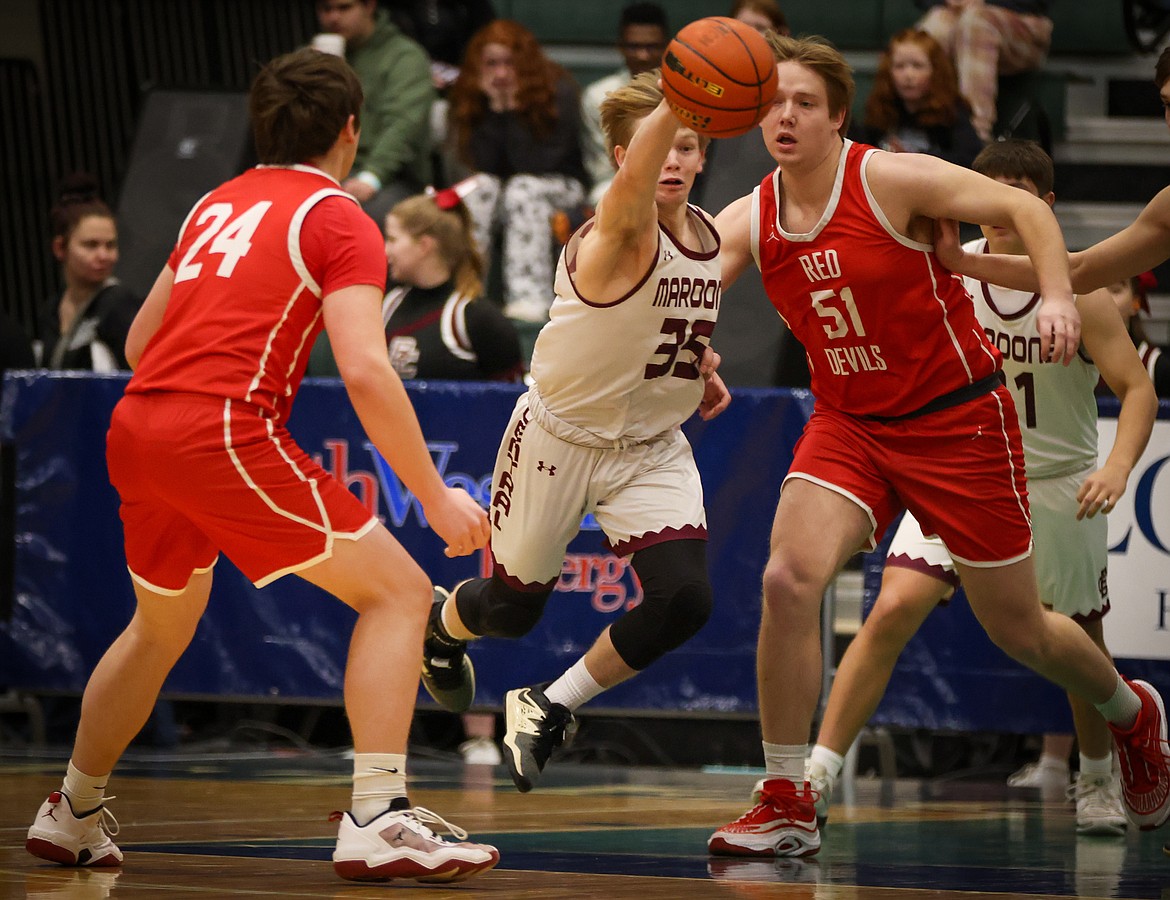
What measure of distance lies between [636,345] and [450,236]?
9.49ft

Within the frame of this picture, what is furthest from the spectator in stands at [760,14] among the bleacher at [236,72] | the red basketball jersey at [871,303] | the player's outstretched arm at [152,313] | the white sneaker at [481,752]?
the player's outstretched arm at [152,313]

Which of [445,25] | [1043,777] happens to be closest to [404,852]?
[1043,777]

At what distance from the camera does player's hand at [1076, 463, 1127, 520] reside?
5566 millimetres

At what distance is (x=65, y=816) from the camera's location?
445 cm

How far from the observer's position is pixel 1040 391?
20.4 ft

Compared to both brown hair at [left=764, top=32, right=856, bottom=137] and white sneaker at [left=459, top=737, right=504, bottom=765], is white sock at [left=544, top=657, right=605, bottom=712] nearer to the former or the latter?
brown hair at [left=764, top=32, right=856, bottom=137]

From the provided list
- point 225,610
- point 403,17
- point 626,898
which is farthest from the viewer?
point 403,17

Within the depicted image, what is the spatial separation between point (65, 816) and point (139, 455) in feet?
2.99

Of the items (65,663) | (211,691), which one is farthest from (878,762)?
(65,663)

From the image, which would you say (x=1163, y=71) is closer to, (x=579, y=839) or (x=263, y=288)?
(x=263, y=288)

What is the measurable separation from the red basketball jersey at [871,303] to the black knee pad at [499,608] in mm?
1126

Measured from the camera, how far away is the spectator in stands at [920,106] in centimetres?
938

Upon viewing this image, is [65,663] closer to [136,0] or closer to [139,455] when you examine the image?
[139,455]

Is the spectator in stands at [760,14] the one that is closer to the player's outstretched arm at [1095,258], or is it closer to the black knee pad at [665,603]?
the player's outstretched arm at [1095,258]
